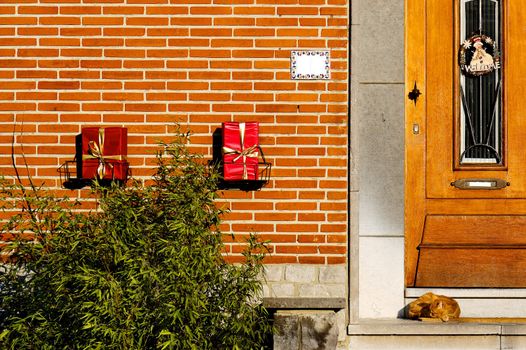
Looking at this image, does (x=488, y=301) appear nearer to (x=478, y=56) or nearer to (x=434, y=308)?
(x=434, y=308)

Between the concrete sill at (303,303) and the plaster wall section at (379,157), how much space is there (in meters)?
0.45

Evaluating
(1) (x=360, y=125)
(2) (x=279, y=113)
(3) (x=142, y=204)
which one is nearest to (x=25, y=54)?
(3) (x=142, y=204)

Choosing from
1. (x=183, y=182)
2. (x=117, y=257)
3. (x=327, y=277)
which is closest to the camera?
(x=117, y=257)

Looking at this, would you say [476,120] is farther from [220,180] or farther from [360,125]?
[220,180]

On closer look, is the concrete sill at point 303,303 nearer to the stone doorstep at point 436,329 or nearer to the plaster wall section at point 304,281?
the plaster wall section at point 304,281

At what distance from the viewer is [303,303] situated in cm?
608

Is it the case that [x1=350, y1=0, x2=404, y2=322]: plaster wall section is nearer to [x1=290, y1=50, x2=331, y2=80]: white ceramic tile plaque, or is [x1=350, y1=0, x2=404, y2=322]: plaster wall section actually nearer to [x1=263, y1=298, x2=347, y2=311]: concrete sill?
[x1=290, y1=50, x2=331, y2=80]: white ceramic tile plaque

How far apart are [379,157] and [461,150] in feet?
2.22

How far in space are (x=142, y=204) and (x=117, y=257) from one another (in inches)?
22.0

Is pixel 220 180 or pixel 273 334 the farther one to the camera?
pixel 220 180

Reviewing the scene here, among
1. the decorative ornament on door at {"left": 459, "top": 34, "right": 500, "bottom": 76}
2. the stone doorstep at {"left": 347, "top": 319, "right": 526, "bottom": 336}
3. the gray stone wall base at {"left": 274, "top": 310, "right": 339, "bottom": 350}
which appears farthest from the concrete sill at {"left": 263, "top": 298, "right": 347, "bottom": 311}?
the decorative ornament on door at {"left": 459, "top": 34, "right": 500, "bottom": 76}

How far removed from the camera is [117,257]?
547 centimetres

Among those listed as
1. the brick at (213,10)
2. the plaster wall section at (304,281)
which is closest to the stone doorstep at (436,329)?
the plaster wall section at (304,281)

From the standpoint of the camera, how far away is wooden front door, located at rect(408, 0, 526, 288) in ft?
21.9
